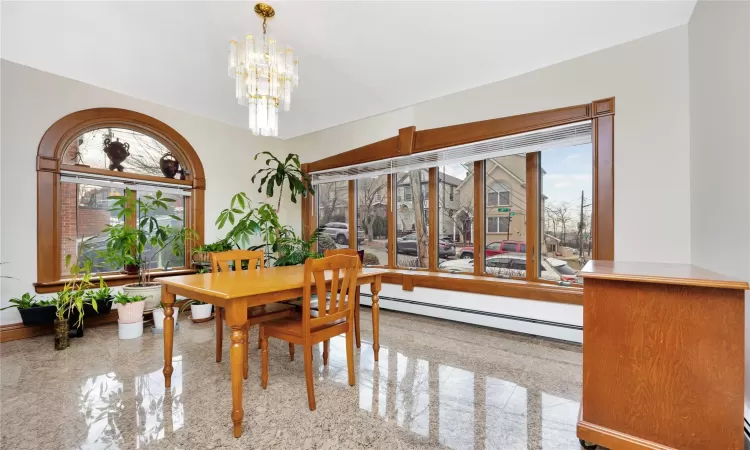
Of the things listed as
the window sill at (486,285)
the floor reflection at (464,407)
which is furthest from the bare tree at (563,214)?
the floor reflection at (464,407)

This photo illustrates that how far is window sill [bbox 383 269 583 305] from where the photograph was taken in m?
2.94

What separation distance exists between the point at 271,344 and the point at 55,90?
335 centimetres

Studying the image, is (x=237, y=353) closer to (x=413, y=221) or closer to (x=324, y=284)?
(x=324, y=284)

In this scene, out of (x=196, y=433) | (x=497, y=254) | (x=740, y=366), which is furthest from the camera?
(x=497, y=254)

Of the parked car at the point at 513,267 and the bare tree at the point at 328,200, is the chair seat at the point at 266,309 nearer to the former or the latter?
the parked car at the point at 513,267

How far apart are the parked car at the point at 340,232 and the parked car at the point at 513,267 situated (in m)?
1.35

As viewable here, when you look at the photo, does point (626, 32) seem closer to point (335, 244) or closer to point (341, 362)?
point (341, 362)

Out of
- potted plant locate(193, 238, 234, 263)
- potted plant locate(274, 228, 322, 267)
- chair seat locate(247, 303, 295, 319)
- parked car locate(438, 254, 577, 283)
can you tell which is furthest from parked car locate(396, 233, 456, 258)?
potted plant locate(193, 238, 234, 263)

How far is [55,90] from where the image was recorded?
328 cm

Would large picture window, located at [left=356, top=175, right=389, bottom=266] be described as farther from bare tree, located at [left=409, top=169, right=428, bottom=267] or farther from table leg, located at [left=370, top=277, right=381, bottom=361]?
table leg, located at [left=370, top=277, right=381, bottom=361]

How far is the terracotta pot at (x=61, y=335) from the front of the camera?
288cm

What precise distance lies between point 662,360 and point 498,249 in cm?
223

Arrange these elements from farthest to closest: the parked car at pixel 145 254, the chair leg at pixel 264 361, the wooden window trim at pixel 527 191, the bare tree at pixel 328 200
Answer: the bare tree at pixel 328 200, the parked car at pixel 145 254, the wooden window trim at pixel 527 191, the chair leg at pixel 264 361

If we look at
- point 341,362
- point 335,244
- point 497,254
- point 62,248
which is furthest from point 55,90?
point 497,254
